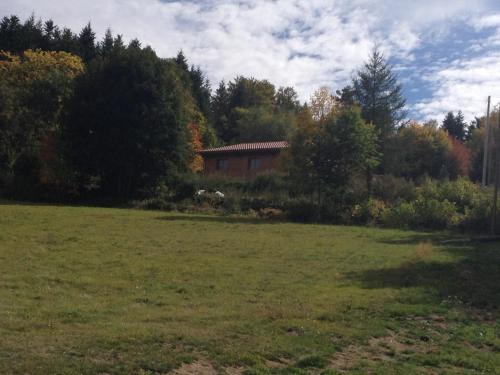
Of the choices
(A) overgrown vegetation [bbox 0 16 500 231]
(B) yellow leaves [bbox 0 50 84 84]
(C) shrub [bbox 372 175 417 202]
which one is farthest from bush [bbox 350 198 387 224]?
(B) yellow leaves [bbox 0 50 84 84]

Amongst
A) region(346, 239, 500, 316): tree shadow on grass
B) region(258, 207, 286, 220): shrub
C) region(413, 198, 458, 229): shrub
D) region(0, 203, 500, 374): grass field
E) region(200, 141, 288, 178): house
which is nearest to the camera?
region(0, 203, 500, 374): grass field

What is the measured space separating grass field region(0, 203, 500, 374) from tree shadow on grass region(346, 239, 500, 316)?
47 millimetres

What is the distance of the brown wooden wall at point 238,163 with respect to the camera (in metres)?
54.6

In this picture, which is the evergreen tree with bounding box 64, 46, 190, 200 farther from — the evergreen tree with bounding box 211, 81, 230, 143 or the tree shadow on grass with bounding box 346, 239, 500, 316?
the evergreen tree with bounding box 211, 81, 230, 143

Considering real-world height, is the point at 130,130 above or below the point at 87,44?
below

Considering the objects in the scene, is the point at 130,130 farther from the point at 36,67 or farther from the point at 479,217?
the point at 479,217

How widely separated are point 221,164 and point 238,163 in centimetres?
249

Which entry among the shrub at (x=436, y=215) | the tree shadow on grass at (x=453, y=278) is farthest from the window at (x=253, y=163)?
the tree shadow on grass at (x=453, y=278)

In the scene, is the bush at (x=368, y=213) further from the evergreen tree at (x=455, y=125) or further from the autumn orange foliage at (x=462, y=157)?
the evergreen tree at (x=455, y=125)

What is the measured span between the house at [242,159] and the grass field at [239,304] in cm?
3125

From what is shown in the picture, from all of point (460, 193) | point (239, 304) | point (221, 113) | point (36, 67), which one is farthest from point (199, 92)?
point (239, 304)

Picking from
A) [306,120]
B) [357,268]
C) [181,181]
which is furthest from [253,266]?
[181,181]

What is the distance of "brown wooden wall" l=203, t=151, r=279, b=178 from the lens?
54.6m

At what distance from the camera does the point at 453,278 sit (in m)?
15.5
